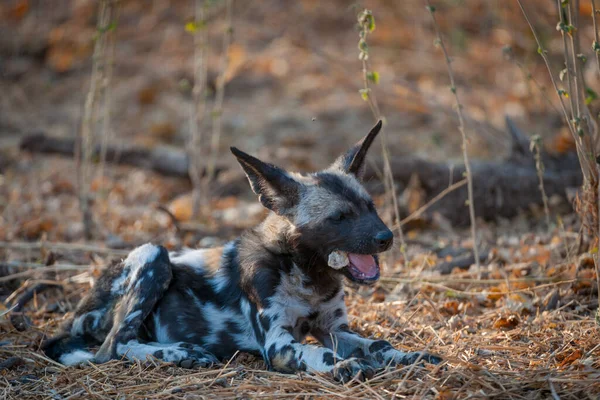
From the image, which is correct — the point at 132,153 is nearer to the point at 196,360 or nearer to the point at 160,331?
the point at 160,331

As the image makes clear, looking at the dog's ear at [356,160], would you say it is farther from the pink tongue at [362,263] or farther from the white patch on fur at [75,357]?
the white patch on fur at [75,357]

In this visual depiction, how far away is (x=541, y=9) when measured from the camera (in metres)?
10.9

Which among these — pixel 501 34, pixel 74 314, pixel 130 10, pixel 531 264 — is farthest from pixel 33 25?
pixel 531 264

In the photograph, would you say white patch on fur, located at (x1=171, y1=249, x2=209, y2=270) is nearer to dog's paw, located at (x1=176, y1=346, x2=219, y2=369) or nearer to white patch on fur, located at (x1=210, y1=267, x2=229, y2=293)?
white patch on fur, located at (x1=210, y1=267, x2=229, y2=293)

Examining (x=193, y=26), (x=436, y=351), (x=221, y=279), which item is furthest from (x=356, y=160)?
(x=193, y=26)

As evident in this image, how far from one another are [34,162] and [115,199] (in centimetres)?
222

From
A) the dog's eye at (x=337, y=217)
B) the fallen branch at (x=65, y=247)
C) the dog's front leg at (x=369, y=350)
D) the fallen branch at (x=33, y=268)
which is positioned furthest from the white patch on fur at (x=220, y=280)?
the fallen branch at (x=65, y=247)

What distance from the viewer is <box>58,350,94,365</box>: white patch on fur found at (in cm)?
457

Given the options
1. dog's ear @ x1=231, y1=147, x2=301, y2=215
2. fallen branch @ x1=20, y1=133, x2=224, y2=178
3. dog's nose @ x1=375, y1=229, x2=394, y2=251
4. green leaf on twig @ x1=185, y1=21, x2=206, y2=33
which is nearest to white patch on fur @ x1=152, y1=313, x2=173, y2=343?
dog's ear @ x1=231, y1=147, x2=301, y2=215

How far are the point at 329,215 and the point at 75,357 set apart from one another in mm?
1922

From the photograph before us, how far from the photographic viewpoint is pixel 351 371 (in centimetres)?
384

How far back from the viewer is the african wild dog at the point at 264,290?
438cm

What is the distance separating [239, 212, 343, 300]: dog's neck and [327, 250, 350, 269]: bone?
0.08m

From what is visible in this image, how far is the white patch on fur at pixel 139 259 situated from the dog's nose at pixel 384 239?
160 cm
